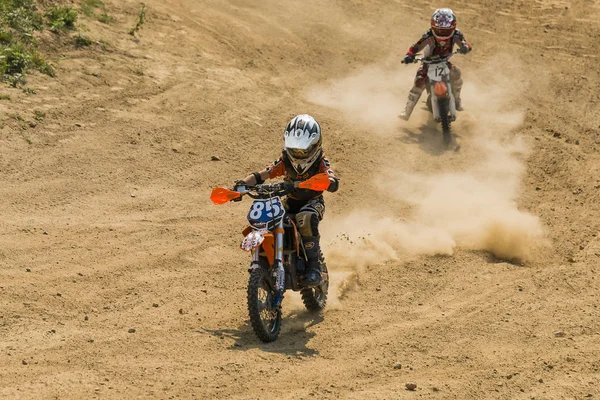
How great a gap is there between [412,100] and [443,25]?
5.07ft

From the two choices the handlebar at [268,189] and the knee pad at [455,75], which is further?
the knee pad at [455,75]

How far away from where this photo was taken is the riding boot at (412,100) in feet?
58.7

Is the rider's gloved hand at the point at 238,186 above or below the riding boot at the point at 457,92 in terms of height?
above

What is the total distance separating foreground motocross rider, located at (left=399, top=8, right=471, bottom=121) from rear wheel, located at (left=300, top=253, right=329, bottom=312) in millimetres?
8130

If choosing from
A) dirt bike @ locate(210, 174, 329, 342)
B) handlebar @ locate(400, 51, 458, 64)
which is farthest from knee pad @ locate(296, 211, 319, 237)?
handlebar @ locate(400, 51, 458, 64)

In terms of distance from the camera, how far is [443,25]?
17406 millimetres

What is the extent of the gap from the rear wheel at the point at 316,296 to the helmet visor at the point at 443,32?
27.9ft

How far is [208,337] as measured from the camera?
30.0 ft

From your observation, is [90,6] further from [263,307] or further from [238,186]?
[263,307]

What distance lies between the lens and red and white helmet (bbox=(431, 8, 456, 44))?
57.1 ft

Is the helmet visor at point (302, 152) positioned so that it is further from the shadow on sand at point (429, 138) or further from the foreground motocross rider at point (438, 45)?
the foreground motocross rider at point (438, 45)

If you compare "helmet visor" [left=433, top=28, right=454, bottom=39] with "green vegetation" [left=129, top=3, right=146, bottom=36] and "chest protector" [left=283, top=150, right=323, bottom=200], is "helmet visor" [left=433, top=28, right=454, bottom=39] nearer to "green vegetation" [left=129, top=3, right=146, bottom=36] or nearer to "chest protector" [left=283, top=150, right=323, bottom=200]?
"green vegetation" [left=129, top=3, right=146, bottom=36]

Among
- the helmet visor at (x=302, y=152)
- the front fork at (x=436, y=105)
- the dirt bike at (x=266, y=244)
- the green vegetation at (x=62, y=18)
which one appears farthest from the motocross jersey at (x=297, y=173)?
the green vegetation at (x=62, y=18)

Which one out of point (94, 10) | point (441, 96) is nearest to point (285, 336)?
point (441, 96)
